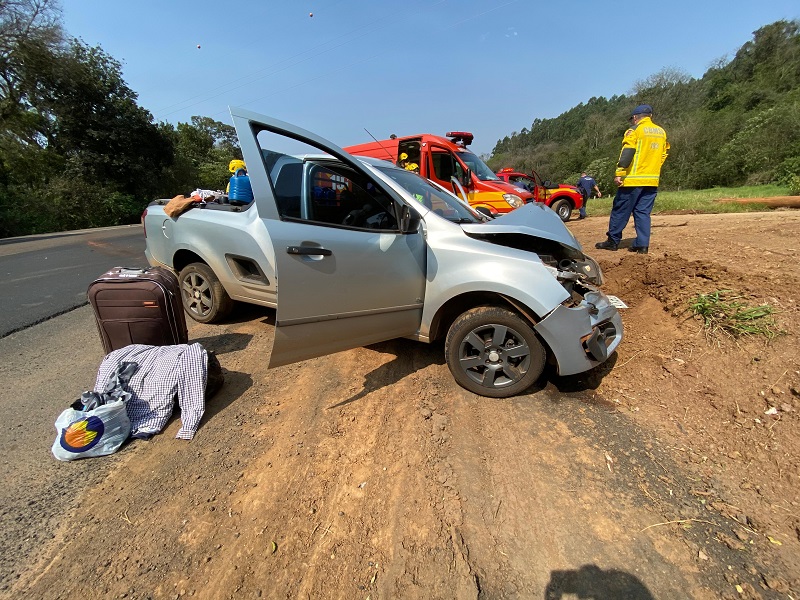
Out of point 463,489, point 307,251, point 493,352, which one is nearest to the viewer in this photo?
point 463,489

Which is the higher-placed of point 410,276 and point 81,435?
point 410,276

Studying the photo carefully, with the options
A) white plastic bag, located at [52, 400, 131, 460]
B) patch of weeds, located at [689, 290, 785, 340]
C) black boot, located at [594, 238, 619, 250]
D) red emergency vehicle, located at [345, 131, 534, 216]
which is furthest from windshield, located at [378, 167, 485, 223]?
red emergency vehicle, located at [345, 131, 534, 216]

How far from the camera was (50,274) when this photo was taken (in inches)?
286

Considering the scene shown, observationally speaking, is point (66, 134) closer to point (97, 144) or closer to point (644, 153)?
point (97, 144)

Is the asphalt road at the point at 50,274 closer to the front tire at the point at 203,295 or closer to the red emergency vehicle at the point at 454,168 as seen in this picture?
the front tire at the point at 203,295

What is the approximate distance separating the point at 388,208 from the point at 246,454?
1.90 m

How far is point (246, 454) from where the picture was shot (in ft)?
7.75

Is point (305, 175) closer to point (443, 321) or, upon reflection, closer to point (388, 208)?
point (388, 208)

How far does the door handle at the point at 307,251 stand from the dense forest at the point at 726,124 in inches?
638

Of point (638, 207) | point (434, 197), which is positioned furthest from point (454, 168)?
point (434, 197)

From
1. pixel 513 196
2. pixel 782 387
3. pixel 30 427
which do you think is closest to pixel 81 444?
pixel 30 427

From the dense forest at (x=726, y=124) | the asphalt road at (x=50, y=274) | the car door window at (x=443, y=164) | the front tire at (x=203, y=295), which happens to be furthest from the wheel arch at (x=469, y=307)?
the dense forest at (x=726, y=124)

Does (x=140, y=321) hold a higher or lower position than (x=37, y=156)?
lower

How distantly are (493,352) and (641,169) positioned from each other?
464cm
